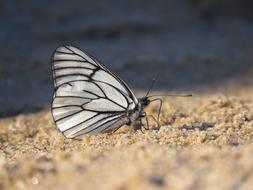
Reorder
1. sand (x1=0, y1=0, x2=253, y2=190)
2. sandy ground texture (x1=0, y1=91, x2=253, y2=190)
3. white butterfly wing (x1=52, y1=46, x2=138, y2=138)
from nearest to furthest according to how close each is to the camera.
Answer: sandy ground texture (x1=0, y1=91, x2=253, y2=190) → sand (x1=0, y1=0, x2=253, y2=190) → white butterfly wing (x1=52, y1=46, x2=138, y2=138)

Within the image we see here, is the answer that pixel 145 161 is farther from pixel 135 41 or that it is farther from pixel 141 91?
pixel 135 41

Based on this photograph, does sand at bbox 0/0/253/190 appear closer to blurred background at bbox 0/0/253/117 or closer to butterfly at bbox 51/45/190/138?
blurred background at bbox 0/0/253/117

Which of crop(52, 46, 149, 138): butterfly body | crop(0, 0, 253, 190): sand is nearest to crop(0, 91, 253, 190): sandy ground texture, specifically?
crop(0, 0, 253, 190): sand

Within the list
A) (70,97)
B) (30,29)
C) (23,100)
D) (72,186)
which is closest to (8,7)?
(30,29)

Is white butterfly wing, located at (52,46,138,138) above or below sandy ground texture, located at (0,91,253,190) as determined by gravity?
above

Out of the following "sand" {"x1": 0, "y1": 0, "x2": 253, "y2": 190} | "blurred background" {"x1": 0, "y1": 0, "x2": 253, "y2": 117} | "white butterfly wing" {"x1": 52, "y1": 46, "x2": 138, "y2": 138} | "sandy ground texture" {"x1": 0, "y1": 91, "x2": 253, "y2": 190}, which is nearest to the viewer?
"sandy ground texture" {"x1": 0, "y1": 91, "x2": 253, "y2": 190}

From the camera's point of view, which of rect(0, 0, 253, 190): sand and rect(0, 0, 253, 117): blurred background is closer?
rect(0, 0, 253, 190): sand

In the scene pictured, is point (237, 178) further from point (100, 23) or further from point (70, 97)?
point (100, 23)
